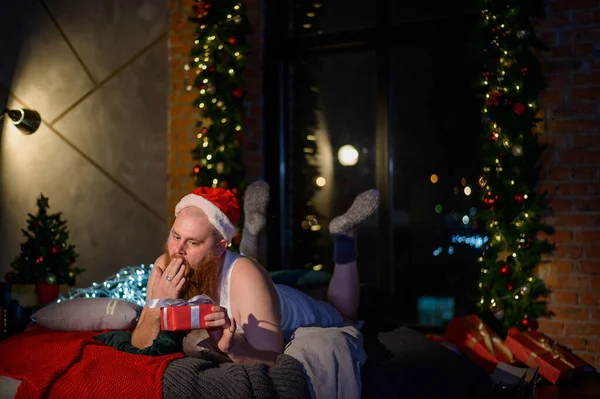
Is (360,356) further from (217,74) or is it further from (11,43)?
(11,43)

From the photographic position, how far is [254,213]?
135 inches

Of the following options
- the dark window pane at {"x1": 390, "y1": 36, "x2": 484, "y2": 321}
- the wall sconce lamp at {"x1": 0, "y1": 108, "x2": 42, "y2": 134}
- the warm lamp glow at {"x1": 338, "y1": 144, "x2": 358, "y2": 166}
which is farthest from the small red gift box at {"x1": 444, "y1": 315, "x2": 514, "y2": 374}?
the wall sconce lamp at {"x1": 0, "y1": 108, "x2": 42, "y2": 134}

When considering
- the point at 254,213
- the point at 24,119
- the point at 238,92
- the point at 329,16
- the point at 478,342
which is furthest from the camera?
the point at 329,16

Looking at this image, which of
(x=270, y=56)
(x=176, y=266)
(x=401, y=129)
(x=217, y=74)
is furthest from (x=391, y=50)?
(x=176, y=266)

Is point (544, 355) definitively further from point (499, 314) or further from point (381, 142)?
point (381, 142)

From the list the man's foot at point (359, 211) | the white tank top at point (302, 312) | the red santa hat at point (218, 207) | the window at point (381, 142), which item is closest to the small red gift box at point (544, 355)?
the window at point (381, 142)

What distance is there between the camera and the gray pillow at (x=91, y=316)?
9.02ft

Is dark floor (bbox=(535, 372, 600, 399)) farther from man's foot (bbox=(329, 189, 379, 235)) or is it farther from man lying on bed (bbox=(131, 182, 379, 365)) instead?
man lying on bed (bbox=(131, 182, 379, 365))

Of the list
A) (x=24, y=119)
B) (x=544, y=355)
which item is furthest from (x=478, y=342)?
(x=24, y=119)

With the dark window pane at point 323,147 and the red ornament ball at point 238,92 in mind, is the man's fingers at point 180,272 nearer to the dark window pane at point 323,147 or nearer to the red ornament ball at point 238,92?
the red ornament ball at point 238,92

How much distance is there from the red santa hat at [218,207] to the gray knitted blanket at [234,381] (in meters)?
0.50

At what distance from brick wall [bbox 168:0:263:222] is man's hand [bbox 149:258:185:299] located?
274cm

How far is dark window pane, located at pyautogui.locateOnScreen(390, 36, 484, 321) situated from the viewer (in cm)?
458

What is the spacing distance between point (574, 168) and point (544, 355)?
1.12 meters
